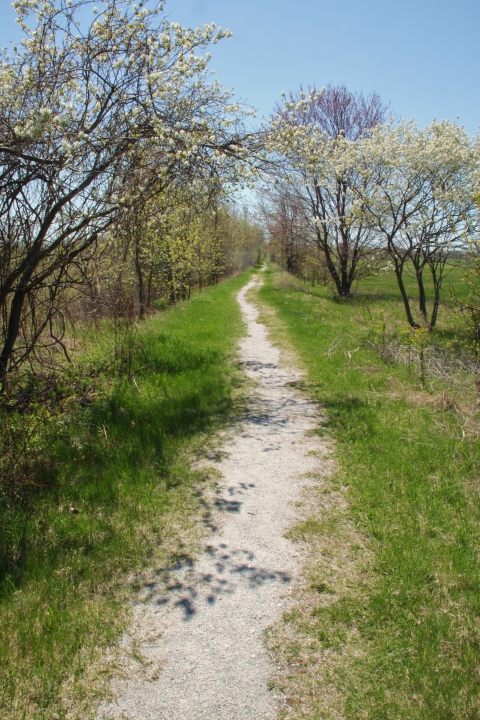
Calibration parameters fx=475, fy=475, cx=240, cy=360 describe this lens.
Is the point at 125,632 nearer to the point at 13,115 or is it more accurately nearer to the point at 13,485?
the point at 13,485

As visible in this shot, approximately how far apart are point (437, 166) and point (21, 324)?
13.7 m

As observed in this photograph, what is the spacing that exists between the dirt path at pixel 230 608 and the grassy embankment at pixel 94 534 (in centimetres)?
25

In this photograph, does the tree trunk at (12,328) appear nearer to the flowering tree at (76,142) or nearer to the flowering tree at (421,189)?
the flowering tree at (76,142)

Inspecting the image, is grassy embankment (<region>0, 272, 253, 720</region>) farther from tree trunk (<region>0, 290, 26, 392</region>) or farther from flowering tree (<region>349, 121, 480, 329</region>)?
flowering tree (<region>349, 121, 480, 329</region>)

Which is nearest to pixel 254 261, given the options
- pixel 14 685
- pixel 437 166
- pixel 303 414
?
pixel 437 166

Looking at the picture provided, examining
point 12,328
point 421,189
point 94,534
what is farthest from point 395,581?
point 421,189

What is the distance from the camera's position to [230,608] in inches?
124

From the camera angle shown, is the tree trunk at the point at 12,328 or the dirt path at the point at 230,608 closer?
the dirt path at the point at 230,608

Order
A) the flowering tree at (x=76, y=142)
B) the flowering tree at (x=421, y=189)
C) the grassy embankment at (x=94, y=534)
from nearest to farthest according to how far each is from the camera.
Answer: the grassy embankment at (x=94, y=534), the flowering tree at (x=76, y=142), the flowering tree at (x=421, y=189)

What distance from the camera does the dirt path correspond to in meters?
2.48

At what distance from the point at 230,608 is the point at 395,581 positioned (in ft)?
3.85

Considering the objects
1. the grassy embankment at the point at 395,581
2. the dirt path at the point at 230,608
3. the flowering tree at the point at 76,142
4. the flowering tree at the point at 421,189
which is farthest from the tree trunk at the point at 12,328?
the flowering tree at the point at 421,189

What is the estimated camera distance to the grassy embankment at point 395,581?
252 centimetres

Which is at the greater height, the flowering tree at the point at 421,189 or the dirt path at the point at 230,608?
the flowering tree at the point at 421,189
